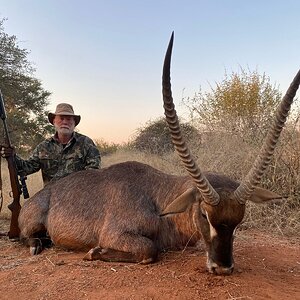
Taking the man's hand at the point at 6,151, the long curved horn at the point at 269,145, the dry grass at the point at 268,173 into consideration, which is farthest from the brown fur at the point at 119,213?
the dry grass at the point at 268,173

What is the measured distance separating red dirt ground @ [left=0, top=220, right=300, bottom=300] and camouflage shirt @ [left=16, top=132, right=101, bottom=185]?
2.02 meters

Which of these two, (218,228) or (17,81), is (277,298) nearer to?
(218,228)

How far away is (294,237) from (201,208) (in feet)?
9.54

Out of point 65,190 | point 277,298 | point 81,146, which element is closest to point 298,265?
point 277,298

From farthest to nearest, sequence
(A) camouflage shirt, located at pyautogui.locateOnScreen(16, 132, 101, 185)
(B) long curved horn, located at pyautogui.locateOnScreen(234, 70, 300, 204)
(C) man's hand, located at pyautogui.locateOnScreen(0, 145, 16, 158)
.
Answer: (A) camouflage shirt, located at pyautogui.locateOnScreen(16, 132, 101, 185) → (C) man's hand, located at pyautogui.locateOnScreen(0, 145, 16, 158) → (B) long curved horn, located at pyautogui.locateOnScreen(234, 70, 300, 204)

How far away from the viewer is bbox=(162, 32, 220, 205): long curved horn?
124 inches

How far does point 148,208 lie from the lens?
4.87m

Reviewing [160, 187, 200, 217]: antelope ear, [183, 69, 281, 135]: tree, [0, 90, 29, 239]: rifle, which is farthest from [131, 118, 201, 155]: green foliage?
[160, 187, 200, 217]: antelope ear

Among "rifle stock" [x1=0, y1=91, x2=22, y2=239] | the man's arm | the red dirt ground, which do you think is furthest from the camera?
the man's arm

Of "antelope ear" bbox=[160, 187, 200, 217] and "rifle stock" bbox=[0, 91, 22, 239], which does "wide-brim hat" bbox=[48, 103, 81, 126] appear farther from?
"antelope ear" bbox=[160, 187, 200, 217]

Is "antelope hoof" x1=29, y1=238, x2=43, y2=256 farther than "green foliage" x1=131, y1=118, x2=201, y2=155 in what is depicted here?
No

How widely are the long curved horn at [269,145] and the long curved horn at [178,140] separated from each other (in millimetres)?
250

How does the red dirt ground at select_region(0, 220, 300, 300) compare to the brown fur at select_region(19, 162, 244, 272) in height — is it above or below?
below

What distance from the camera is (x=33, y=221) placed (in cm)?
549
